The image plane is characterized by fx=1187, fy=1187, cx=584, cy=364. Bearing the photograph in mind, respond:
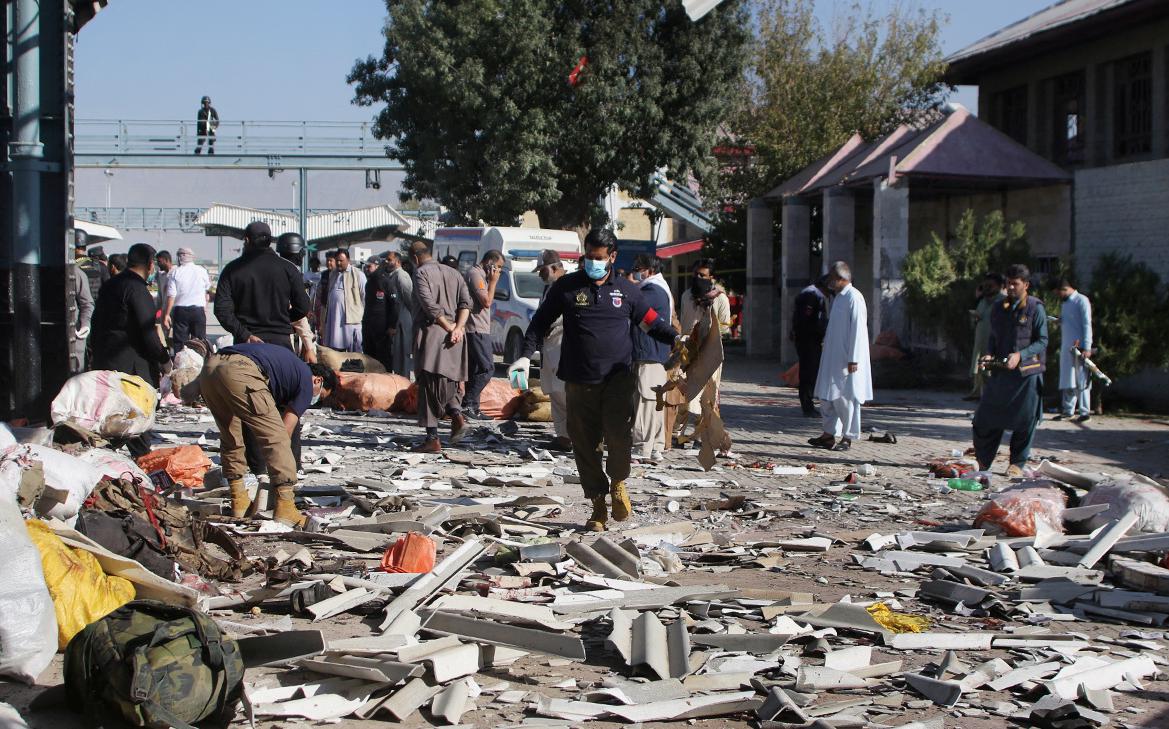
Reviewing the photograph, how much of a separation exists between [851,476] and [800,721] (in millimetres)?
6067

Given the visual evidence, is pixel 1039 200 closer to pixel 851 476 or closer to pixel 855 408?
pixel 855 408

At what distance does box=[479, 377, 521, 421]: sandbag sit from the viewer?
47.4 ft

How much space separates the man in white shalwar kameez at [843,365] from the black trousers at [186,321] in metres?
8.55

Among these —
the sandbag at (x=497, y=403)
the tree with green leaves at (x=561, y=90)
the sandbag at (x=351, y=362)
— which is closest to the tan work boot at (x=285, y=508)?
the sandbag at (x=497, y=403)

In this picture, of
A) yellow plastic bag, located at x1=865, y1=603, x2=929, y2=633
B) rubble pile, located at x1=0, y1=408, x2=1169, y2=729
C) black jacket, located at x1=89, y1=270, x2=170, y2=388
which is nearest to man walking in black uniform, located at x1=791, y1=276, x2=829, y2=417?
rubble pile, located at x1=0, y1=408, x2=1169, y2=729

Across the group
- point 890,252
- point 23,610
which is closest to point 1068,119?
point 890,252

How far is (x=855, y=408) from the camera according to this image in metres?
12.0

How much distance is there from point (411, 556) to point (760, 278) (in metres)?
21.5

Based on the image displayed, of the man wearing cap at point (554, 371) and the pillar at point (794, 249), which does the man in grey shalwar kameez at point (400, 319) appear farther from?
the pillar at point (794, 249)

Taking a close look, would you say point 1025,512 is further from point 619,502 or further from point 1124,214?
point 1124,214

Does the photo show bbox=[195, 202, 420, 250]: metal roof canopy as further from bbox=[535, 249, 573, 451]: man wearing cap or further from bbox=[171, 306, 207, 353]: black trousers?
bbox=[535, 249, 573, 451]: man wearing cap

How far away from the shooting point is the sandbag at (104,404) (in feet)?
29.4

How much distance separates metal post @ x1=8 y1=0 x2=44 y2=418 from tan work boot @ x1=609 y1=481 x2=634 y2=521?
4.79m

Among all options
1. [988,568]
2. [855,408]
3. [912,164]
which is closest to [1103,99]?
[912,164]
